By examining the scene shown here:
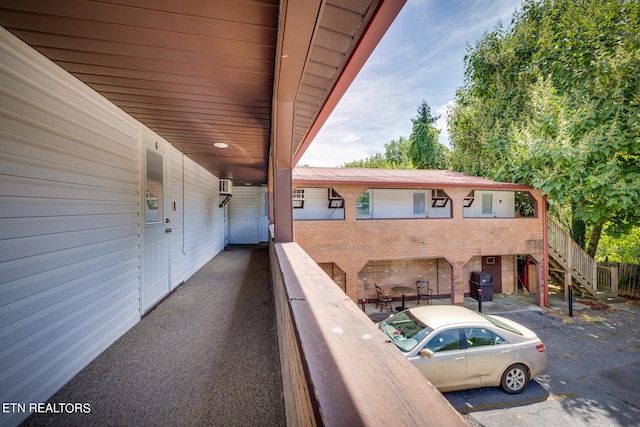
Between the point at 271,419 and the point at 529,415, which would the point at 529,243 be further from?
the point at 271,419

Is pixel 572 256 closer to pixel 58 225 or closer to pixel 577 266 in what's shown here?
pixel 577 266

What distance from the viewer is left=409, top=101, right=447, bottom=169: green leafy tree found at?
21017 millimetres

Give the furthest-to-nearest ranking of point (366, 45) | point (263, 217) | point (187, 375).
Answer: point (263, 217) → point (187, 375) → point (366, 45)

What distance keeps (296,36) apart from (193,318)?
358cm

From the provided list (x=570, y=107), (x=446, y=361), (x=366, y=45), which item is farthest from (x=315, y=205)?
(x=570, y=107)

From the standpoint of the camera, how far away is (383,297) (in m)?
8.62

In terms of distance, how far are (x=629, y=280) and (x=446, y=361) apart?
12217 millimetres

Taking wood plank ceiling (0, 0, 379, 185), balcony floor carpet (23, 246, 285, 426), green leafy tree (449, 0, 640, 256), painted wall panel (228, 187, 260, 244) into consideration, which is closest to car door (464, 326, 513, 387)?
balcony floor carpet (23, 246, 285, 426)

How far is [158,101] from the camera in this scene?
2.87 m

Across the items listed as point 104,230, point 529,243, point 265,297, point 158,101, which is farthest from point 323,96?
point 529,243

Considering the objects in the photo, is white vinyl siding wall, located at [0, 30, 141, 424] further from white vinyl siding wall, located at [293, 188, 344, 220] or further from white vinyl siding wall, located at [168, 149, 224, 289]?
white vinyl siding wall, located at [293, 188, 344, 220]

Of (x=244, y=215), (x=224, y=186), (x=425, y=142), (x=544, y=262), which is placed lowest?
(x=544, y=262)

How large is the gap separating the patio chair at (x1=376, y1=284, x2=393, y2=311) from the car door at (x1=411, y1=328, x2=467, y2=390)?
4.30 m

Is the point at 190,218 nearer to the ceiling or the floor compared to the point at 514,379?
nearer to the ceiling
